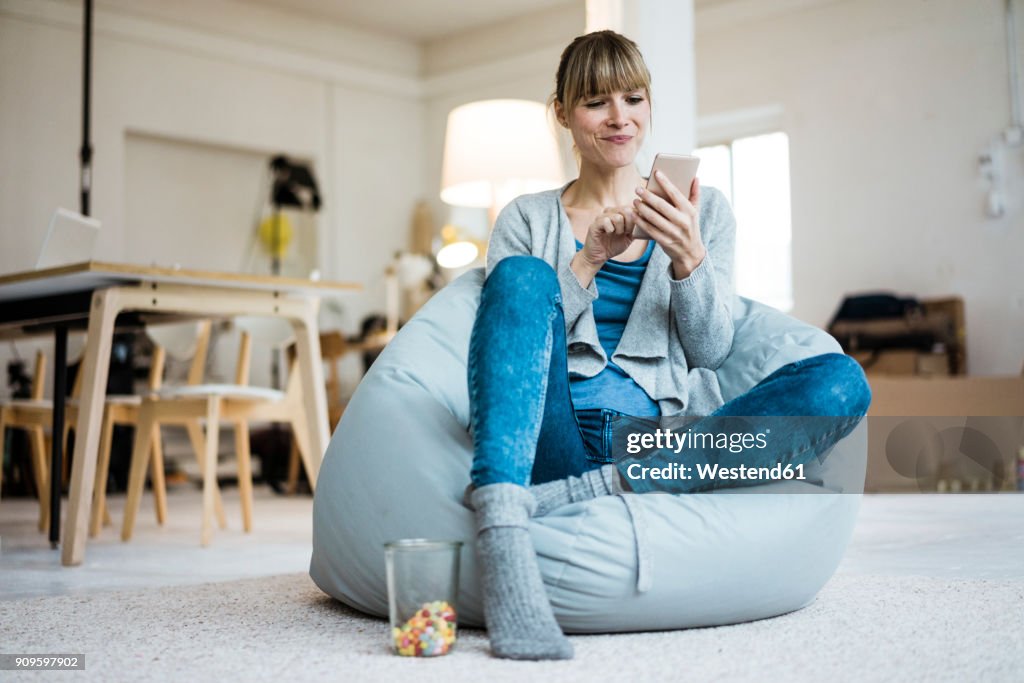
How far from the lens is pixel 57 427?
10.8ft

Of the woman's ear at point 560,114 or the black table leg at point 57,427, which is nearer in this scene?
the woman's ear at point 560,114

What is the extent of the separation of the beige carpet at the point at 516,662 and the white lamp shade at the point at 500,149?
1998mm

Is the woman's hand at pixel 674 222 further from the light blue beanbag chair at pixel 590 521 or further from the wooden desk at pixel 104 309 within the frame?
the wooden desk at pixel 104 309

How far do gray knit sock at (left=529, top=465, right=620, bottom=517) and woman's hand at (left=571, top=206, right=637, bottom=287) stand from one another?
38 cm

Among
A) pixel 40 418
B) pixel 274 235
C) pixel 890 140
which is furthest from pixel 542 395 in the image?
pixel 274 235

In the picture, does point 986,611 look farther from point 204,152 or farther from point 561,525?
point 204,152

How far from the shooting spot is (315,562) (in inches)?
79.0

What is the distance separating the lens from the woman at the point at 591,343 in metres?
1.46

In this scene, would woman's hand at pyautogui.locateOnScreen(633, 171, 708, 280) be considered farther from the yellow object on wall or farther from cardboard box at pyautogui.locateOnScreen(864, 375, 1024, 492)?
the yellow object on wall

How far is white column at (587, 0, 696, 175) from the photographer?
3242mm

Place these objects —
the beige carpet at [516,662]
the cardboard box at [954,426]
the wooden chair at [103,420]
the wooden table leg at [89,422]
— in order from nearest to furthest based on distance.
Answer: the beige carpet at [516,662]
the wooden table leg at [89,422]
the wooden chair at [103,420]
the cardboard box at [954,426]

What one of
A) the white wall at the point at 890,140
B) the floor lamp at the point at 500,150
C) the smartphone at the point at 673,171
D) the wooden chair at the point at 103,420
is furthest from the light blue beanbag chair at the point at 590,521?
the white wall at the point at 890,140

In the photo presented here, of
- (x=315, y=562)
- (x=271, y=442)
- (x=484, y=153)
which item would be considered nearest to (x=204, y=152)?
(x=271, y=442)

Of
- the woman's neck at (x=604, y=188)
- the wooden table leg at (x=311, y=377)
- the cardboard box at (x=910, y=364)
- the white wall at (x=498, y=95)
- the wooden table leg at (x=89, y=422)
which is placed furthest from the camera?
the white wall at (x=498, y=95)
